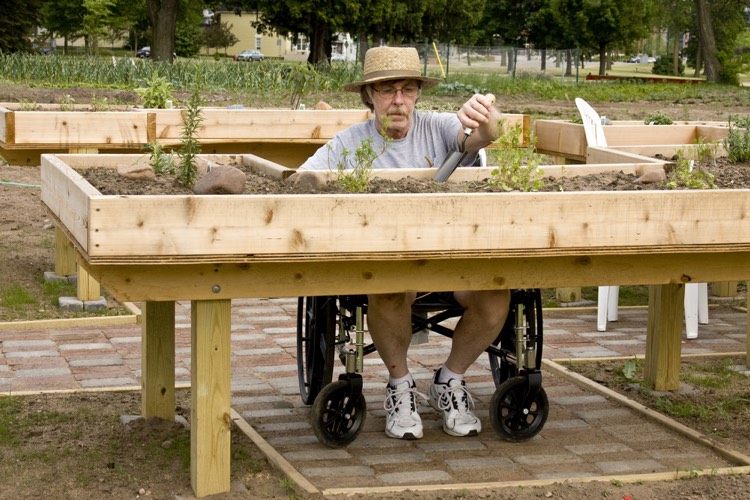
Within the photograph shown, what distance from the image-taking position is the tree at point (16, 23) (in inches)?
1273

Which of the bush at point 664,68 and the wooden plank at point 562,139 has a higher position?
the bush at point 664,68

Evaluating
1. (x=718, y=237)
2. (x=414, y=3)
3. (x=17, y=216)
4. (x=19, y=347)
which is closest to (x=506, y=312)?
(x=718, y=237)

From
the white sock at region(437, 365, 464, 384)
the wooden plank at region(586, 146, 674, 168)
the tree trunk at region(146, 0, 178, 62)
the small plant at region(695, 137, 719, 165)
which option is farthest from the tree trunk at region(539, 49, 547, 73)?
the white sock at region(437, 365, 464, 384)

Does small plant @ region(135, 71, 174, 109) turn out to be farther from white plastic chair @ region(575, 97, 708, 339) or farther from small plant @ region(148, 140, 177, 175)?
small plant @ region(148, 140, 177, 175)

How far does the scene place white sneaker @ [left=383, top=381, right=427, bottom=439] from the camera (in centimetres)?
404

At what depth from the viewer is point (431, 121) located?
4.44 m

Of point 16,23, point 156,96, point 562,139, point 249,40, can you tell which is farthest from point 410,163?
point 249,40

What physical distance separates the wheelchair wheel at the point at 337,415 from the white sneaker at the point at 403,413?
0.15m

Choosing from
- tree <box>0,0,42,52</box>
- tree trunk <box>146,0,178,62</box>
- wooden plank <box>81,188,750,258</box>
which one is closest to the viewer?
wooden plank <box>81,188,750,258</box>

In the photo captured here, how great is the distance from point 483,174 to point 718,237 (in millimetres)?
957

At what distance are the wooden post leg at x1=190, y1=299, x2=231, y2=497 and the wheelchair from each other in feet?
→ 1.81

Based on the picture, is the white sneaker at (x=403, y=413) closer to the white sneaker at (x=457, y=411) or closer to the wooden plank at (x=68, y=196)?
the white sneaker at (x=457, y=411)

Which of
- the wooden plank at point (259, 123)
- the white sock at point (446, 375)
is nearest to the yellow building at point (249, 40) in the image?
the wooden plank at point (259, 123)

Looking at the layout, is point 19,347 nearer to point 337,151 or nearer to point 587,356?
point 337,151
